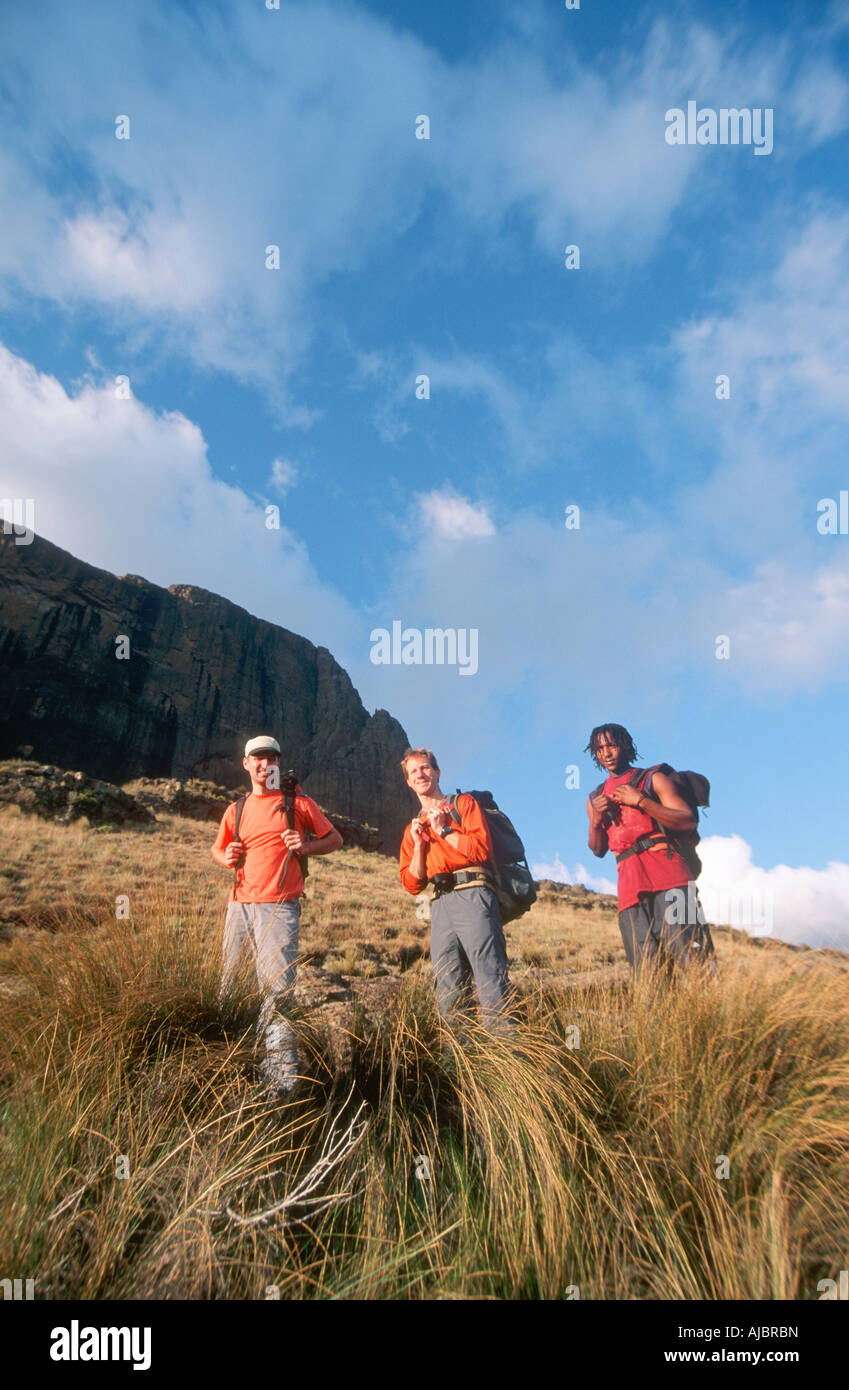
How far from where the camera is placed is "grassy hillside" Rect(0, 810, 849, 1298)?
1698mm

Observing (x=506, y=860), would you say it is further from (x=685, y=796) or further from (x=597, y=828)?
(x=685, y=796)

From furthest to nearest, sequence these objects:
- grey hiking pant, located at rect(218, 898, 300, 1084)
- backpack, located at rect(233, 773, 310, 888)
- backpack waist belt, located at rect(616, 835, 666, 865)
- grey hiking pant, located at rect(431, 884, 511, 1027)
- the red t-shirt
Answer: backpack, located at rect(233, 773, 310, 888)
backpack waist belt, located at rect(616, 835, 666, 865)
the red t-shirt
grey hiking pant, located at rect(431, 884, 511, 1027)
grey hiking pant, located at rect(218, 898, 300, 1084)

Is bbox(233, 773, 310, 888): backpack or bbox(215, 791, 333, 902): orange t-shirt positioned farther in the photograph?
bbox(233, 773, 310, 888): backpack

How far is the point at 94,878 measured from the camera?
1148 cm

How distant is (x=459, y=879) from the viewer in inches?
132

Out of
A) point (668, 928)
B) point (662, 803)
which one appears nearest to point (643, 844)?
point (662, 803)

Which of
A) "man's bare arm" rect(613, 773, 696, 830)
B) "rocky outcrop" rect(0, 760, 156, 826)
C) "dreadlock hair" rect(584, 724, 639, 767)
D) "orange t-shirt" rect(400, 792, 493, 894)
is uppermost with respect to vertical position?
"rocky outcrop" rect(0, 760, 156, 826)

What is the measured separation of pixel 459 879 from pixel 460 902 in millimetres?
119

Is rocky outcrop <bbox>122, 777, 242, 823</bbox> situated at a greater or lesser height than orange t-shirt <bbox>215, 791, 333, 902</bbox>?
greater

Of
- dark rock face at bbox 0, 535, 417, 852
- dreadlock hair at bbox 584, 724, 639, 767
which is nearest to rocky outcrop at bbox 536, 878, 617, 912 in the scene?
dark rock face at bbox 0, 535, 417, 852

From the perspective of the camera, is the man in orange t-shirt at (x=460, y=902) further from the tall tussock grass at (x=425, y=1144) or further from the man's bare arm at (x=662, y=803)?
the man's bare arm at (x=662, y=803)

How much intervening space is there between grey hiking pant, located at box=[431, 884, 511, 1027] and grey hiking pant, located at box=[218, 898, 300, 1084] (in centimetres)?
72

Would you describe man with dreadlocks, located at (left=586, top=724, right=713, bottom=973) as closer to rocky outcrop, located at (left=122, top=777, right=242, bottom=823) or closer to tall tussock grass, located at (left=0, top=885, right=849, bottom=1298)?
tall tussock grass, located at (left=0, top=885, right=849, bottom=1298)
